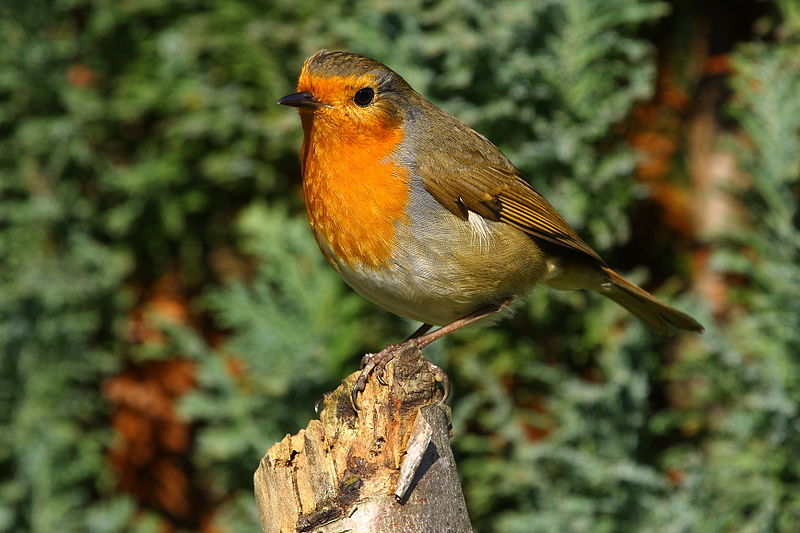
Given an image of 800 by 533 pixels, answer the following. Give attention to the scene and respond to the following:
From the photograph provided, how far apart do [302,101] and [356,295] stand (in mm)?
1366

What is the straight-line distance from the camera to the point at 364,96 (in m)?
3.04

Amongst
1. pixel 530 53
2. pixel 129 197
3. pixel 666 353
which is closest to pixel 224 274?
pixel 129 197

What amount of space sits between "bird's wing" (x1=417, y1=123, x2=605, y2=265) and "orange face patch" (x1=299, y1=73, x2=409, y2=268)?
5.7 inches

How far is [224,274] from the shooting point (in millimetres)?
4781

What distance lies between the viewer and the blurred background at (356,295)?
3.80 metres

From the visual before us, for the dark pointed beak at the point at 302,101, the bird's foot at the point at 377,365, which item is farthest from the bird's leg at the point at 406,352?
the dark pointed beak at the point at 302,101

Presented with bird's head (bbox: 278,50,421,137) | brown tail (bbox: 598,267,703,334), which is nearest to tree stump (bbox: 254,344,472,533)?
bird's head (bbox: 278,50,421,137)

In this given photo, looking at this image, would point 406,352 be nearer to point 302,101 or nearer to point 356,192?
point 356,192

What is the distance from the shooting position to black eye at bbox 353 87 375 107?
9.95 feet

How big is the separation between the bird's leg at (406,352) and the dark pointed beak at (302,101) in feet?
2.60

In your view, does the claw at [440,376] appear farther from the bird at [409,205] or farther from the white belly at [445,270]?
the white belly at [445,270]

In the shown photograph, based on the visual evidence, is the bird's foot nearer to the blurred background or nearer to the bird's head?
the bird's head

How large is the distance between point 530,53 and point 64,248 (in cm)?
233

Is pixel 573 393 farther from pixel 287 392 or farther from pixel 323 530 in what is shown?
→ pixel 323 530
